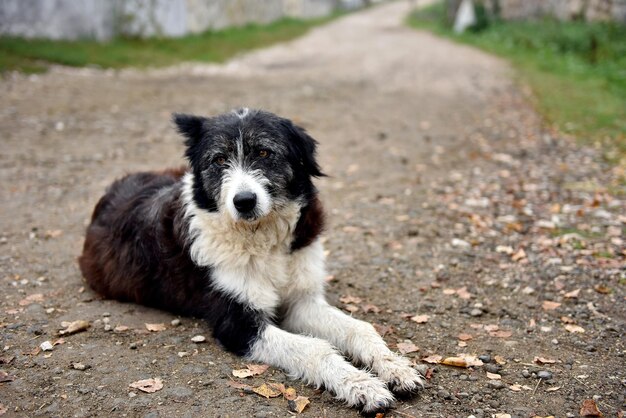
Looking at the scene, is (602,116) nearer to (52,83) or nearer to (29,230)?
(29,230)

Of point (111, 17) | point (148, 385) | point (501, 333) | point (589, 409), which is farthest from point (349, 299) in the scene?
point (111, 17)

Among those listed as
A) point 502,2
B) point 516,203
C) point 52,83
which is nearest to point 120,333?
point 516,203

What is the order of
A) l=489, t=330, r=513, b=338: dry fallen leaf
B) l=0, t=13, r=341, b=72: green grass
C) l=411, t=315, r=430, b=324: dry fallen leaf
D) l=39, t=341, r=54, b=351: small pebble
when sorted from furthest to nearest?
l=0, t=13, r=341, b=72: green grass < l=411, t=315, r=430, b=324: dry fallen leaf < l=489, t=330, r=513, b=338: dry fallen leaf < l=39, t=341, r=54, b=351: small pebble

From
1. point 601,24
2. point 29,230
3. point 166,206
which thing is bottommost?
point 29,230

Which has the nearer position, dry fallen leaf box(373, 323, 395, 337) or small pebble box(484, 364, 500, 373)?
small pebble box(484, 364, 500, 373)

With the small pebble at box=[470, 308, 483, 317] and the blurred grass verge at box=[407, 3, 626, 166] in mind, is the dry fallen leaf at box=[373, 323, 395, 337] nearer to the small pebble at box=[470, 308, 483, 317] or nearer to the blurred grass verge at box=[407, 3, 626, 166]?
the small pebble at box=[470, 308, 483, 317]

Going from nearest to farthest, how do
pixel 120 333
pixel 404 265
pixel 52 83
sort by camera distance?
1. pixel 120 333
2. pixel 404 265
3. pixel 52 83

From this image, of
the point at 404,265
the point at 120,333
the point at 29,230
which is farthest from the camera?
the point at 29,230

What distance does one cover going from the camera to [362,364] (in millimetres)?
4062

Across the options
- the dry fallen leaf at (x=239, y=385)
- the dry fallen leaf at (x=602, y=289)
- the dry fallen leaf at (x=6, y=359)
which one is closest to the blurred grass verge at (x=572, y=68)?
the dry fallen leaf at (x=602, y=289)

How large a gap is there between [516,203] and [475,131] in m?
3.80

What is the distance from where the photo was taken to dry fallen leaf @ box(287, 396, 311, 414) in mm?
3580

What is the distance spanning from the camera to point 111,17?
18938 millimetres

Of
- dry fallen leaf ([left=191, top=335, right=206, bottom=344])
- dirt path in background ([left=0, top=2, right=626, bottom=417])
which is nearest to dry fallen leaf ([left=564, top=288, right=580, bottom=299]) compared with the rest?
dirt path in background ([left=0, top=2, right=626, bottom=417])
